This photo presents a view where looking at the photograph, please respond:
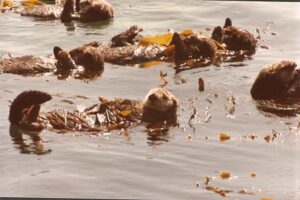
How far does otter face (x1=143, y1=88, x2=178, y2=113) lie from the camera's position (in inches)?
364

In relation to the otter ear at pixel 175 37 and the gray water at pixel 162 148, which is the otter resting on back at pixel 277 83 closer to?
the gray water at pixel 162 148

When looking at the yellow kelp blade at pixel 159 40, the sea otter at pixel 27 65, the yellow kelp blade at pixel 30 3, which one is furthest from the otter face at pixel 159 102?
the yellow kelp blade at pixel 30 3

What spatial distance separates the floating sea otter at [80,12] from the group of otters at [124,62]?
2cm

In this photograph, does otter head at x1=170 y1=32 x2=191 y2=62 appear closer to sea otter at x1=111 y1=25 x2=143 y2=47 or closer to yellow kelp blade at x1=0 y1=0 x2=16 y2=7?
sea otter at x1=111 y1=25 x2=143 y2=47

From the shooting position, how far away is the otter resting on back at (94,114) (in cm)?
873

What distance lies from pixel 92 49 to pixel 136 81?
148cm

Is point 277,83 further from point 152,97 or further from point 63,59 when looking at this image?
point 63,59

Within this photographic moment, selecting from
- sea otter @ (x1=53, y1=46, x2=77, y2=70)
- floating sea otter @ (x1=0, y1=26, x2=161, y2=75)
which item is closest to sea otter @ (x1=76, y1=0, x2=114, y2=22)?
floating sea otter @ (x1=0, y1=26, x2=161, y2=75)


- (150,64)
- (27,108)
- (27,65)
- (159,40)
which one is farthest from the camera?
(159,40)

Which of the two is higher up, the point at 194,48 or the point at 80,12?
the point at 80,12

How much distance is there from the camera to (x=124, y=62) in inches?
506

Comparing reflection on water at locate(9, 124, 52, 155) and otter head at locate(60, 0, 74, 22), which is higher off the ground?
otter head at locate(60, 0, 74, 22)

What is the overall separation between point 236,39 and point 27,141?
6.33 meters

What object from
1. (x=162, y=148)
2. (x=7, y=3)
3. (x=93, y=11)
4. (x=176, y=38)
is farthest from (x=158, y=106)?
(x=7, y=3)
